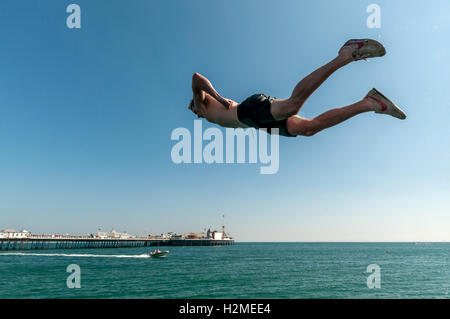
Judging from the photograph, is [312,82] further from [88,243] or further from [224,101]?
[88,243]

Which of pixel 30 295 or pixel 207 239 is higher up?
pixel 30 295

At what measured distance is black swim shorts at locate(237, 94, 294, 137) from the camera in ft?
15.4

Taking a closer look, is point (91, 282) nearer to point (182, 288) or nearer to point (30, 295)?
point (30, 295)

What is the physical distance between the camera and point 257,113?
4.70 metres

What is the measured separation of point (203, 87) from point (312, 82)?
5.83 ft

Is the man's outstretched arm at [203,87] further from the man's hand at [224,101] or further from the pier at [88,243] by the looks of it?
the pier at [88,243]

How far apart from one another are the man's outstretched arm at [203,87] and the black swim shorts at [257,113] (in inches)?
14.6

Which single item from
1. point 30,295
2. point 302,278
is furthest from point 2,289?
point 302,278

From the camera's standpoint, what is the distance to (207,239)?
142375mm

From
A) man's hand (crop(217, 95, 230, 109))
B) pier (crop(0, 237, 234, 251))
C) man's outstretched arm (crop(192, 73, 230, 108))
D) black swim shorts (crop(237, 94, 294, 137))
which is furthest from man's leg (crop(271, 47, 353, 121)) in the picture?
pier (crop(0, 237, 234, 251))

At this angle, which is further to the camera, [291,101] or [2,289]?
[2,289]

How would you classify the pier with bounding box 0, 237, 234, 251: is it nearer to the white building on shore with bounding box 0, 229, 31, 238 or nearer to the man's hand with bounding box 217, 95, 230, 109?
the white building on shore with bounding box 0, 229, 31, 238
